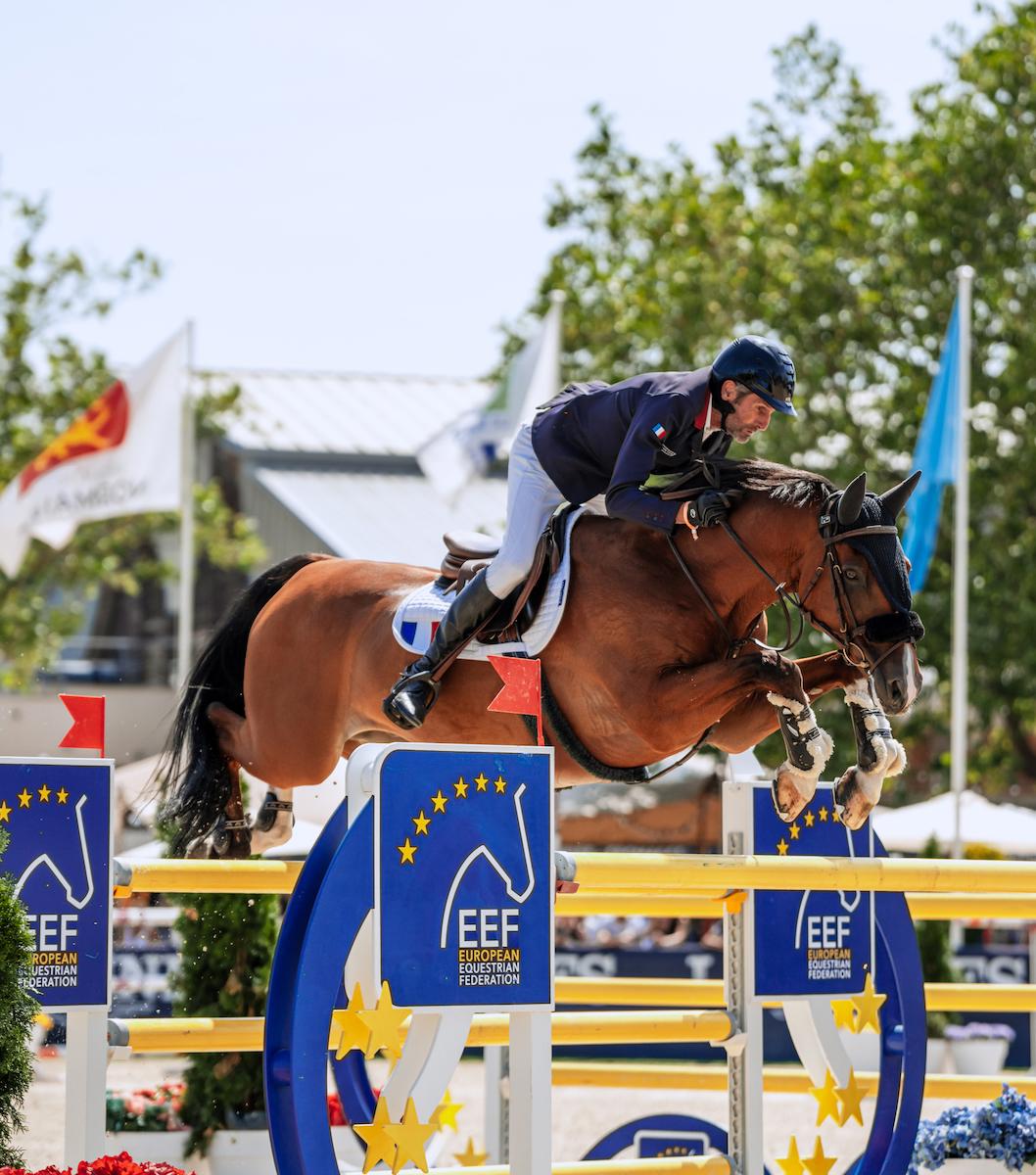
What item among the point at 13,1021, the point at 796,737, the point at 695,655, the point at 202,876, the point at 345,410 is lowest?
the point at 13,1021

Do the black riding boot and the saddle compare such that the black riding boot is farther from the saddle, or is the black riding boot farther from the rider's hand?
the rider's hand

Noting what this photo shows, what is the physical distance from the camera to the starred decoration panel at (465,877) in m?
3.46

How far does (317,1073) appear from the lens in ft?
11.4

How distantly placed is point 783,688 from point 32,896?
2.04m

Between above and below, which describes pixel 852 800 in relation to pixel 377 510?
below

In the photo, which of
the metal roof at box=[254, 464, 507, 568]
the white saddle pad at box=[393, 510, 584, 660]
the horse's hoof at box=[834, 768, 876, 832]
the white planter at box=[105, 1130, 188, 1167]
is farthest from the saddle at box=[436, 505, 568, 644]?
the metal roof at box=[254, 464, 507, 568]

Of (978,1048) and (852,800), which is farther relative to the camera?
(978,1048)

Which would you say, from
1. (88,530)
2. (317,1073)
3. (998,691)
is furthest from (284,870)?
(88,530)

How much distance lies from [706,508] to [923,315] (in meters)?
15.9

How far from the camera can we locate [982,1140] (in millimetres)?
5148

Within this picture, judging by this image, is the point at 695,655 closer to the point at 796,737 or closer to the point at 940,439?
the point at 796,737

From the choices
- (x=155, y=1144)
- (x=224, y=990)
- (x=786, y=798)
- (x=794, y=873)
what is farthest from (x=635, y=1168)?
(x=155, y=1144)

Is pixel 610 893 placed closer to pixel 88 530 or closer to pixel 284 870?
pixel 284 870

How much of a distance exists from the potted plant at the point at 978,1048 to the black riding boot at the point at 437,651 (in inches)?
310
